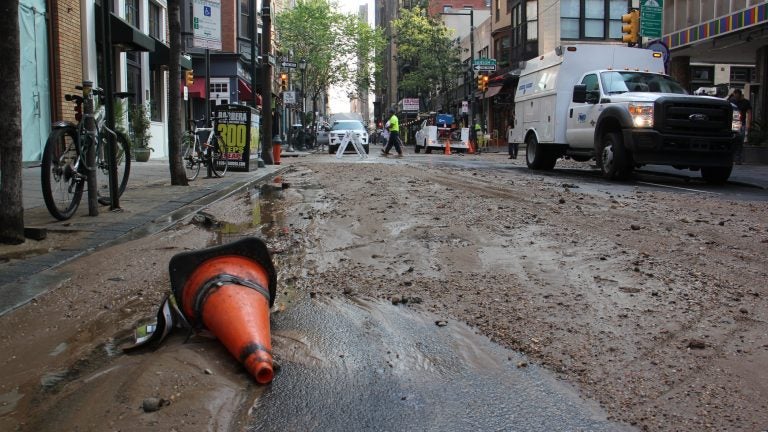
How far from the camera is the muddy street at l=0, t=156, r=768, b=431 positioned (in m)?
2.46

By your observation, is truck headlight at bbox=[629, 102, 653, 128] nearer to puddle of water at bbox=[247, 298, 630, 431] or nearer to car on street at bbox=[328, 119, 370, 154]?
puddle of water at bbox=[247, 298, 630, 431]

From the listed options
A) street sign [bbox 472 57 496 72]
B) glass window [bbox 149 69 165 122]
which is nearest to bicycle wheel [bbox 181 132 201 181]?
glass window [bbox 149 69 165 122]

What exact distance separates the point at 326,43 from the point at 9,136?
47709 millimetres

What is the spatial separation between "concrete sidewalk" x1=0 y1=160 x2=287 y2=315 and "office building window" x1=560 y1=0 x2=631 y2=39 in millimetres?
28390

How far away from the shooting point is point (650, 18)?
16.9 m

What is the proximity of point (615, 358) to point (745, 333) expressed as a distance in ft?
2.61

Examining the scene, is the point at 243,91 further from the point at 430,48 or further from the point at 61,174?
the point at 61,174

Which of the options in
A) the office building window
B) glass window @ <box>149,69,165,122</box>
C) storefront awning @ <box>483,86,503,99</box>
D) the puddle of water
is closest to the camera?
the puddle of water

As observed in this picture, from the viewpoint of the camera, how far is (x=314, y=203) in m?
8.13

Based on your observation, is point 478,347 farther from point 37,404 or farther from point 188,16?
point 188,16

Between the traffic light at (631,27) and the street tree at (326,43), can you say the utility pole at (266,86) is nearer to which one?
the traffic light at (631,27)

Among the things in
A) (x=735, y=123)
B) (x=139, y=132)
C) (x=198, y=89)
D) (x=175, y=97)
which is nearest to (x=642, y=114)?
(x=735, y=123)

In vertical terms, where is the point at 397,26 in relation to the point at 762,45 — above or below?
above

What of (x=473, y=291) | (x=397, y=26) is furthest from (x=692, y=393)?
(x=397, y=26)
